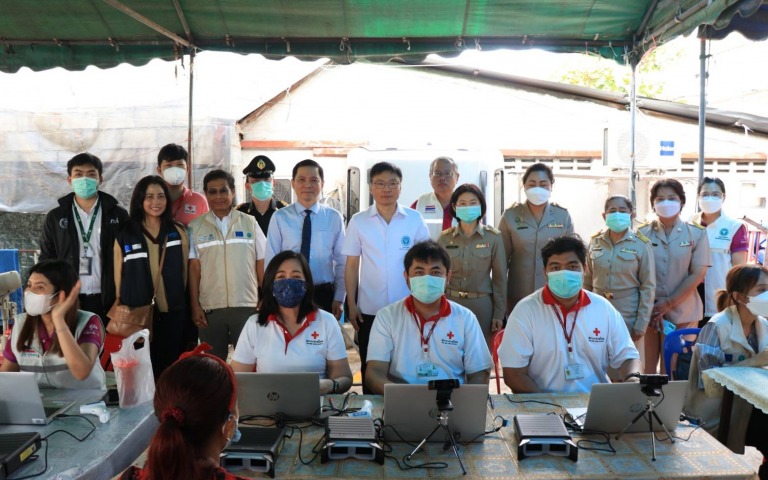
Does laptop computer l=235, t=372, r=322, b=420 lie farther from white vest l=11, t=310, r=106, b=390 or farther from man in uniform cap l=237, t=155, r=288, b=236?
man in uniform cap l=237, t=155, r=288, b=236

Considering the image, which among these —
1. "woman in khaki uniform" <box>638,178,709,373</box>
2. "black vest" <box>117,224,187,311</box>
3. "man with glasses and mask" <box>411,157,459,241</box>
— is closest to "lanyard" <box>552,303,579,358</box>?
"man with glasses and mask" <box>411,157,459,241</box>

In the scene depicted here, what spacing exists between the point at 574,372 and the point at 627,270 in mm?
1440

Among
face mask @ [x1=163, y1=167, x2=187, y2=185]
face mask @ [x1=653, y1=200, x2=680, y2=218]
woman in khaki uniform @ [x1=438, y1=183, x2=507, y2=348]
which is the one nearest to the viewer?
woman in khaki uniform @ [x1=438, y1=183, x2=507, y2=348]

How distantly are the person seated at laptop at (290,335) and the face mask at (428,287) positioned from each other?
1.43 feet

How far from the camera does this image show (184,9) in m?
4.87

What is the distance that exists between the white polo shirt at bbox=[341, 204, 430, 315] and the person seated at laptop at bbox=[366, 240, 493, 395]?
2.99 feet

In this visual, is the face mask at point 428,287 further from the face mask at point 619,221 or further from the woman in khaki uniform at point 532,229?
the face mask at point 619,221

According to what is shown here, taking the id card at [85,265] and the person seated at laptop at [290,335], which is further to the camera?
the id card at [85,265]

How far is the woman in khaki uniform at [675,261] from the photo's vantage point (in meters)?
4.27

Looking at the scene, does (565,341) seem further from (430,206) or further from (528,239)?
(430,206)

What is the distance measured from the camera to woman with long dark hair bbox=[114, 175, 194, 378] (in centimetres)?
371

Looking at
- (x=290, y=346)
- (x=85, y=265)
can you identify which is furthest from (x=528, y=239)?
(x=85, y=265)

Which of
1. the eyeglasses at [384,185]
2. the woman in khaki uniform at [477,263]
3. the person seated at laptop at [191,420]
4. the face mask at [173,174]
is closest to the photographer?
the person seated at laptop at [191,420]

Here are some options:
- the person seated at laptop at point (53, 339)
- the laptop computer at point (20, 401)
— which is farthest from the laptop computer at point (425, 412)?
the person seated at laptop at point (53, 339)
